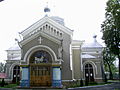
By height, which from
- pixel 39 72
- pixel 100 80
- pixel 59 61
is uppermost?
pixel 59 61

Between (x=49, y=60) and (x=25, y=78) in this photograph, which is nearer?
(x=25, y=78)

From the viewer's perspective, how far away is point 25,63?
15.8 metres

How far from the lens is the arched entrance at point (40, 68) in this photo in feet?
51.1

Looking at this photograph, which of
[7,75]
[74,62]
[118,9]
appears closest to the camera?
[118,9]

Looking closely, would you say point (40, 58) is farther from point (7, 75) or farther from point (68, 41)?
point (7, 75)

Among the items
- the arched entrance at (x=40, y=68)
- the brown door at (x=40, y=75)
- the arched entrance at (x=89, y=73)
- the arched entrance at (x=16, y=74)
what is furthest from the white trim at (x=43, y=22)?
the arched entrance at (x=89, y=73)

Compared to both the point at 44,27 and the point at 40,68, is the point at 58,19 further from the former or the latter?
the point at 40,68

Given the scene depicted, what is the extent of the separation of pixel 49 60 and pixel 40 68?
1262 millimetres

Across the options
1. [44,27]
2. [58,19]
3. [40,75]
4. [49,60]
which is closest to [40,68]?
[40,75]

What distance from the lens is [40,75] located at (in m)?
15.8

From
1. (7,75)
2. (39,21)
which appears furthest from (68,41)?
(7,75)

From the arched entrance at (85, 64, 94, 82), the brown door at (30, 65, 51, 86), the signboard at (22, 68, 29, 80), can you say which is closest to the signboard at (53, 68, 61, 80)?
the brown door at (30, 65, 51, 86)

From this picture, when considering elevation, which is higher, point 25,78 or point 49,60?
point 49,60

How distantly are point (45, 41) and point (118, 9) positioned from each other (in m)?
7.87
